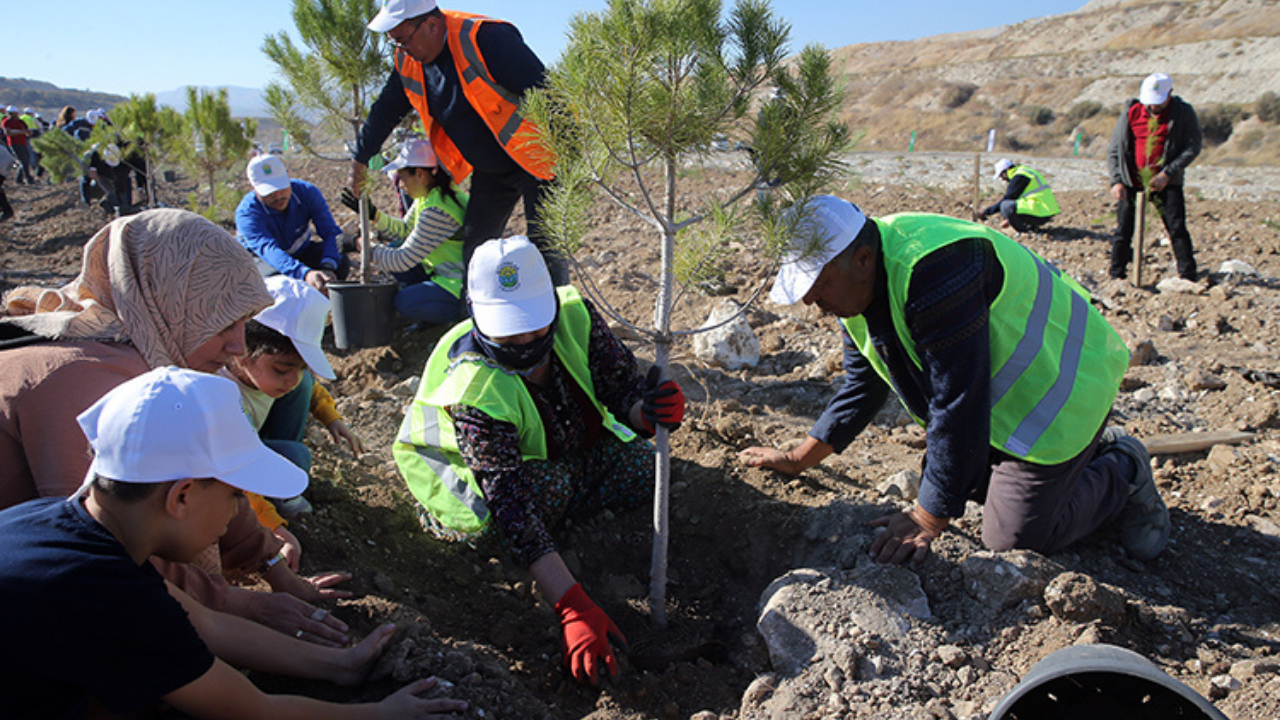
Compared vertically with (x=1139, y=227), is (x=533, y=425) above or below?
below

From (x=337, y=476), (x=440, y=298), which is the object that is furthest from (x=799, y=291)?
(x=440, y=298)

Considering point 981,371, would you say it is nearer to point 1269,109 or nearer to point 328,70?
point 328,70

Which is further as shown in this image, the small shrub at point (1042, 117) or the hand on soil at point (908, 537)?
the small shrub at point (1042, 117)

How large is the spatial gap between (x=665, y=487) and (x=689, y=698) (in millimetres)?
636

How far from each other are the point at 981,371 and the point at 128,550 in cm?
211

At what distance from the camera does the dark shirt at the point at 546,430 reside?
2.57 meters

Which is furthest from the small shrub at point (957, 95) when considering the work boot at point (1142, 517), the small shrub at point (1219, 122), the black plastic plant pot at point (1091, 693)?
the black plastic plant pot at point (1091, 693)

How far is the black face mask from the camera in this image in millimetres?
2684

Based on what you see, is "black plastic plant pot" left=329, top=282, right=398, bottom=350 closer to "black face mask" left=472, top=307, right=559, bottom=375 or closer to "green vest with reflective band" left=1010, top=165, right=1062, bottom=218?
"black face mask" left=472, top=307, right=559, bottom=375

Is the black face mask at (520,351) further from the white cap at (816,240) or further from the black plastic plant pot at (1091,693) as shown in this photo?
the black plastic plant pot at (1091,693)

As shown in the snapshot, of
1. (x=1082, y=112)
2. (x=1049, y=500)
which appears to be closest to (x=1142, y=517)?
(x=1049, y=500)

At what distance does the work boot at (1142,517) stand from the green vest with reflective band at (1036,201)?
6407mm

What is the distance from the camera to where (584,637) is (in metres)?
2.32

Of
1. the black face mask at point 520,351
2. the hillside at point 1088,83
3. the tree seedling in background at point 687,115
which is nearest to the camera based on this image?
the tree seedling in background at point 687,115
